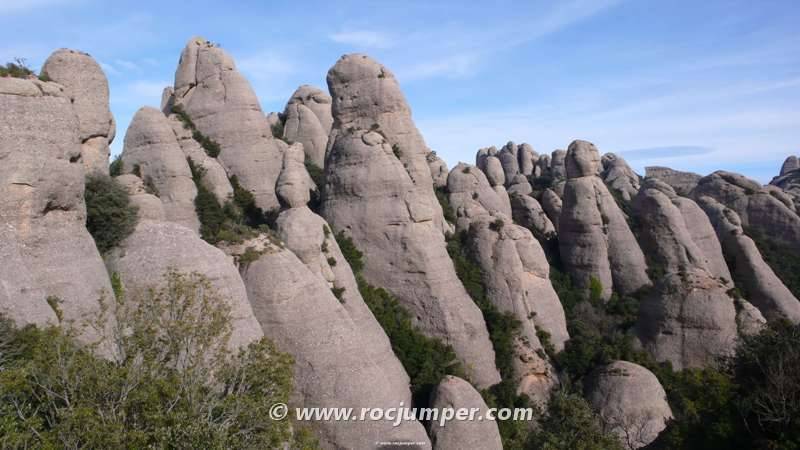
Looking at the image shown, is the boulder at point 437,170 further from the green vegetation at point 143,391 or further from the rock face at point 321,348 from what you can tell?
the green vegetation at point 143,391

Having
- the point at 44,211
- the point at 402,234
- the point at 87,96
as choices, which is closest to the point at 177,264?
the point at 44,211

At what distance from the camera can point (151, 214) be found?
1969 cm

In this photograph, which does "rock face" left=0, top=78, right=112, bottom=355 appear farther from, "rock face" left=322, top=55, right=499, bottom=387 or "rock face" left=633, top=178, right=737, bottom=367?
"rock face" left=633, top=178, right=737, bottom=367

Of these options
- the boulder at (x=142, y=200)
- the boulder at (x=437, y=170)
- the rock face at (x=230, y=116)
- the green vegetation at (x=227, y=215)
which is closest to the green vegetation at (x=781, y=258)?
the boulder at (x=437, y=170)

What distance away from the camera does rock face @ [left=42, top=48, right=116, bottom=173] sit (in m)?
18.7

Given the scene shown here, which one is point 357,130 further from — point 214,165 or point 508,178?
point 508,178

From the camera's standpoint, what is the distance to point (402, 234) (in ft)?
84.6

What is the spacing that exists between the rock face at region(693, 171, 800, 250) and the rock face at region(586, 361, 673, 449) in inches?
1010

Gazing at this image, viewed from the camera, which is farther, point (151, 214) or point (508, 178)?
point (508, 178)

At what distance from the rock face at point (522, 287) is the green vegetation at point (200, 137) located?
1332cm

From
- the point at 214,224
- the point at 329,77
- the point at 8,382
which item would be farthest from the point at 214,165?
the point at 8,382

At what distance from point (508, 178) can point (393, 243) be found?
1962 inches

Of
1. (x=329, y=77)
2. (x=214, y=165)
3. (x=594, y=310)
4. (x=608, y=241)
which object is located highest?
(x=329, y=77)

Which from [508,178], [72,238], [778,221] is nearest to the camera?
[72,238]
